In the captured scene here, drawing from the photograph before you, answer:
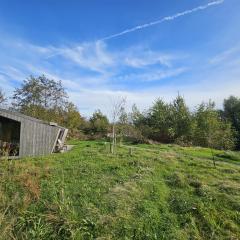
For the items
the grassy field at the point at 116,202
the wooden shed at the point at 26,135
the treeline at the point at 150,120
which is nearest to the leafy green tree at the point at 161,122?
the treeline at the point at 150,120

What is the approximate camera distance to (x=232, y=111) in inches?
1673

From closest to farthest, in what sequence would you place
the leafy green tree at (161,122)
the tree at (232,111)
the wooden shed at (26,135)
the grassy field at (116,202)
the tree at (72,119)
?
the grassy field at (116,202), the wooden shed at (26,135), the leafy green tree at (161,122), the tree at (72,119), the tree at (232,111)

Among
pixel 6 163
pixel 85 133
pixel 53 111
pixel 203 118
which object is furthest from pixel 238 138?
pixel 6 163

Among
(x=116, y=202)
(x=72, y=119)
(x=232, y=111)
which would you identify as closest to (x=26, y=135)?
(x=116, y=202)

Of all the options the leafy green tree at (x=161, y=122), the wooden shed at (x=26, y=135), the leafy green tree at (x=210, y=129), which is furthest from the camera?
the leafy green tree at (x=161, y=122)

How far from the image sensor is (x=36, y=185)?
10719mm

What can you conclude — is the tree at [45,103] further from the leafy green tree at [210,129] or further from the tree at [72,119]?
the leafy green tree at [210,129]

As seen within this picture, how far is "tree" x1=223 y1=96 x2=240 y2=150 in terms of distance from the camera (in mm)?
40897

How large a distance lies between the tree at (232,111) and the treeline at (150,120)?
1020mm

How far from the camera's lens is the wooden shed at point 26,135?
53.9ft

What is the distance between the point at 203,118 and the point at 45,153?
2305cm

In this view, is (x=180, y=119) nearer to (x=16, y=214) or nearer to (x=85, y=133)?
(x=85, y=133)

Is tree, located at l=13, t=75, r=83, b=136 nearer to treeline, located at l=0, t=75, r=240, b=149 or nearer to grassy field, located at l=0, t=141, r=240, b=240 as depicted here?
treeline, located at l=0, t=75, r=240, b=149

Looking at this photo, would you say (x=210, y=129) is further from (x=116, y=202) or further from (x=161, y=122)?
(x=116, y=202)
